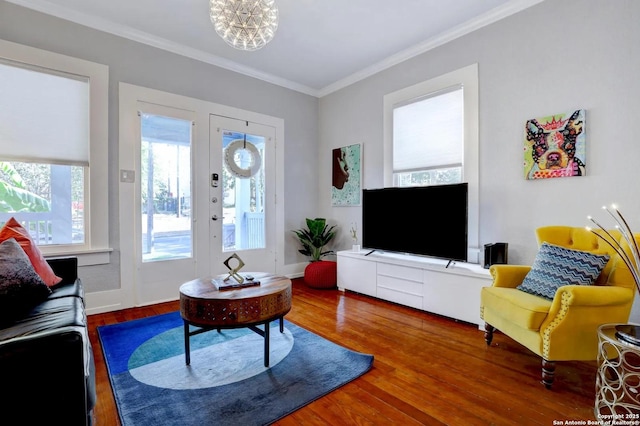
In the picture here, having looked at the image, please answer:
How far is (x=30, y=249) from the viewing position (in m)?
2.05

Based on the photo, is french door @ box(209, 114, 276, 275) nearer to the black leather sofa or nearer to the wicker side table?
the black leather sofa

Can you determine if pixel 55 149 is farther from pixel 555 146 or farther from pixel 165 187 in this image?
pixel 555 146

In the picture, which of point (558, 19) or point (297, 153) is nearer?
point (558, 19)

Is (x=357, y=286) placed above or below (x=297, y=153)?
below

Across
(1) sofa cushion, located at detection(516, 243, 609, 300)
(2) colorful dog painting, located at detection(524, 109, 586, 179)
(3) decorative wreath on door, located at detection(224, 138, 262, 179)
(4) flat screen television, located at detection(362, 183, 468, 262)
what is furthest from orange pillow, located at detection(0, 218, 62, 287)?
(2) colorful dog painting, located at detection(524, 109, 586, 179)

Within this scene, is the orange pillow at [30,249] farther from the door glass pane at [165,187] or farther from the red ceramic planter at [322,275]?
the red ceramic planter at [322,275]

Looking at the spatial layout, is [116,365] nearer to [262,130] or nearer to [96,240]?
[96,240]

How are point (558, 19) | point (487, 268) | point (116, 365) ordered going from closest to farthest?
point (116, 365), point (558, 19), point (487, 268)

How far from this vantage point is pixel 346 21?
10.1 feet

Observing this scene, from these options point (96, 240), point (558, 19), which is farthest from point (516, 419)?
point (96, 240)

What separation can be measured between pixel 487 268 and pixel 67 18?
4.51m

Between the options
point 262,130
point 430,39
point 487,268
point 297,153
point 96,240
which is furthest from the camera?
point 297,153

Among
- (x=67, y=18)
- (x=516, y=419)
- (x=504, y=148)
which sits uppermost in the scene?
(x=67, y=18)

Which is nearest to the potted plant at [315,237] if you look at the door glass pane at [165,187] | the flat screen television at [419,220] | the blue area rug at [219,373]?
the flat screen television at [419,220]
